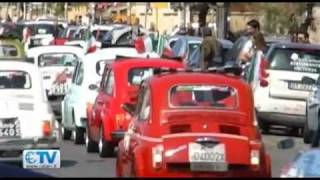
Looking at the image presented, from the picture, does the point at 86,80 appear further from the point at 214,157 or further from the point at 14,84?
the point at 214,157

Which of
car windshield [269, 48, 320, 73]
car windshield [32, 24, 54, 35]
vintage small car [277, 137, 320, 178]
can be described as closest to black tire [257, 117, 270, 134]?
car windshield [269, 48, 320, 73]

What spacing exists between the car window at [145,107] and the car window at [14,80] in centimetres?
478

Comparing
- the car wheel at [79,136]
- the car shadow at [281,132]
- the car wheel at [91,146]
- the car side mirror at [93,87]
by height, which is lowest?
the car shadow at [281,132]

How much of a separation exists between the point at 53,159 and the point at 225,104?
2.44 meters

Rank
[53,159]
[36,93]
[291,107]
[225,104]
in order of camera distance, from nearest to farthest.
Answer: [225,104], [53,159], [36,93], [291,107]

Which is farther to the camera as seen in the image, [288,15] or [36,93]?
[288,15]

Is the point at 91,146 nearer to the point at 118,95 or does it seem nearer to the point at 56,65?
the point at 118,95

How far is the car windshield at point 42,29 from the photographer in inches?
1900

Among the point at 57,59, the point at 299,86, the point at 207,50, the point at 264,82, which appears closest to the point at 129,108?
the point at 264,82

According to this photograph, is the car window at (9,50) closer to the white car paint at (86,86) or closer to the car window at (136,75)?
the white car paint at (86,86)

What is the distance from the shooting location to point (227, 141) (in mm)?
12094

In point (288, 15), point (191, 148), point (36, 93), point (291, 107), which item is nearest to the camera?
point (191, 148)

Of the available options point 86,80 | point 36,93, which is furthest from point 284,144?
point 86,80

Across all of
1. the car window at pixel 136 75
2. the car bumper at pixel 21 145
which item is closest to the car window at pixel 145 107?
the car bumper at pixel 21 145
